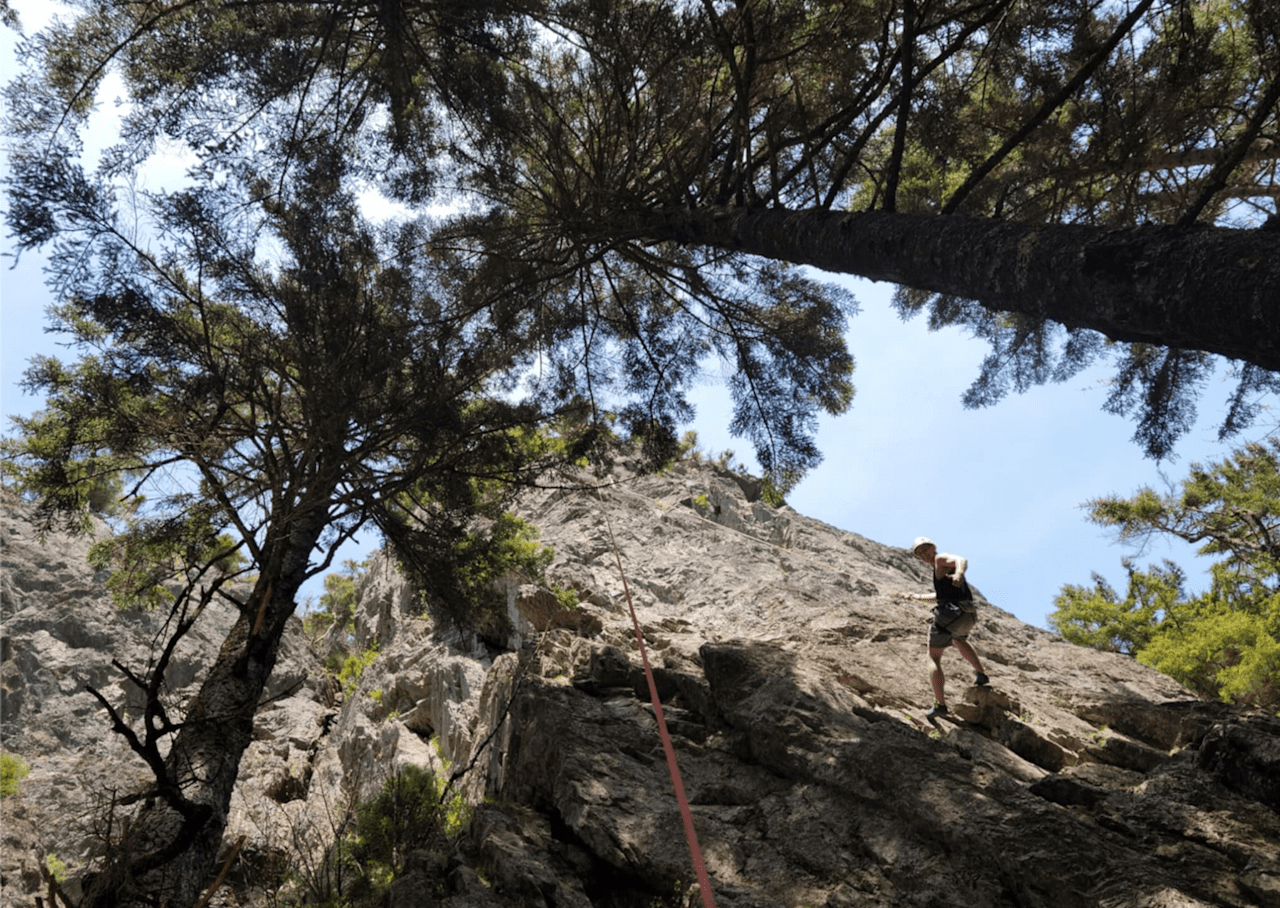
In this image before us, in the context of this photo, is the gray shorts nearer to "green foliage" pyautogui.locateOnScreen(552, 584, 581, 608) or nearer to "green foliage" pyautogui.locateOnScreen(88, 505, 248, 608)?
"green foliage" pyautogui.locateOnScreen(552, 584, 581, 608)

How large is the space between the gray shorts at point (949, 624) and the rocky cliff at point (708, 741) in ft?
1.48

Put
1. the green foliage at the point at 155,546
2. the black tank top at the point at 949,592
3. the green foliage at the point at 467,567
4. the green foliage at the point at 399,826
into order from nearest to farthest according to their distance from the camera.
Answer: the green foliage at the point at 399,826 → the black tank top at the point at 949,592 → the green foliage at the point at 155,546 → the green foliage at the point at 467,567

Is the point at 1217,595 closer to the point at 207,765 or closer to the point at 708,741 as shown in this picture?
the point at 708,741

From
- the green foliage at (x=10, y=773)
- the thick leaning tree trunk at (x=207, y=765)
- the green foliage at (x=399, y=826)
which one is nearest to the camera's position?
the thick leaning tree trunk at (x=207, y=765)

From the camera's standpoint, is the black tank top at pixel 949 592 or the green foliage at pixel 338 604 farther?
the green foliage at pixel 338 604

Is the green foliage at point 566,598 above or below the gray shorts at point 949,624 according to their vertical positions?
above

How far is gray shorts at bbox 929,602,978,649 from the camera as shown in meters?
6.10

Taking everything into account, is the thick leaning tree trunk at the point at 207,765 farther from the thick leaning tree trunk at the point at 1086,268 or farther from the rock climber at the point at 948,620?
the rock climber at the point at 948,620

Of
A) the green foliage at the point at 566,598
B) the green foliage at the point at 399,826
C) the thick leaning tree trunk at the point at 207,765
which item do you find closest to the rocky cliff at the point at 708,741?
the green foliage at the point at 566,598

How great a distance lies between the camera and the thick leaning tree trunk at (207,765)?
3270 mm

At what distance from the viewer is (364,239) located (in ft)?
21.7

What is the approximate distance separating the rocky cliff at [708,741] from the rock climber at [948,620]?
0.60 feet

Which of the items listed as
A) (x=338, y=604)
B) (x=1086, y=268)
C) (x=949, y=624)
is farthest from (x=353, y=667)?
Answer: (x=1086, y=268)

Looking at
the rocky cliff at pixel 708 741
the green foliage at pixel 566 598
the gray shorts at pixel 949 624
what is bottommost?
the rocky cliff at pixel 708 741
